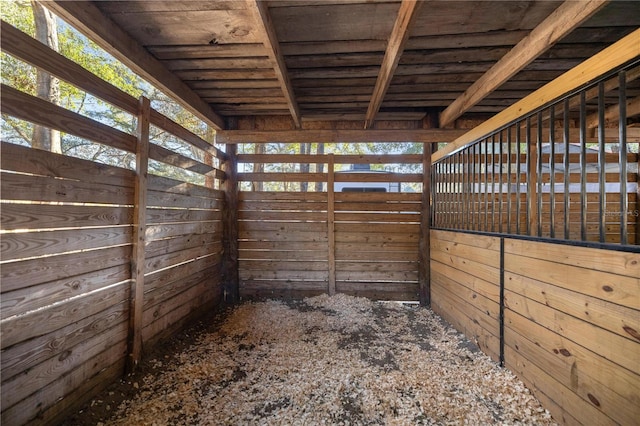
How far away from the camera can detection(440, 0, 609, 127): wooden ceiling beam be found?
1520 millimetres

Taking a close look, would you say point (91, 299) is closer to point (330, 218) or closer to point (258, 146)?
point (330, 218)

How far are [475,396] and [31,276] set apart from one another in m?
2.54

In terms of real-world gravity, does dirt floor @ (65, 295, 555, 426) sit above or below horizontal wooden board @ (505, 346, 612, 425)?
below

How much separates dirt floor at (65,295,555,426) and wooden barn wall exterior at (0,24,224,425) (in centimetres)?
26

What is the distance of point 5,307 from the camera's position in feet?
3.88

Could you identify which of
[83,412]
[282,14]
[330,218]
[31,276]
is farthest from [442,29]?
[83,412]

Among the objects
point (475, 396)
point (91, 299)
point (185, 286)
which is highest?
point (91, 299)

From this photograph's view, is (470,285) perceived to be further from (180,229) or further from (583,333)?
(180,229)

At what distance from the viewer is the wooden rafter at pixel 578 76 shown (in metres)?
1.17

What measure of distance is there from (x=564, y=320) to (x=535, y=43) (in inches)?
68.8

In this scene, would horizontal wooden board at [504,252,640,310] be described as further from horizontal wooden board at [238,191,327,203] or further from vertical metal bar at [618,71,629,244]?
horizontal wooden board at [238,191,327,203]

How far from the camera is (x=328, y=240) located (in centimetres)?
365

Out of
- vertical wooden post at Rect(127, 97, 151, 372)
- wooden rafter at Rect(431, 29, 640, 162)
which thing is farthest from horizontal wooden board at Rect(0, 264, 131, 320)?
wooden rafter at Rect(431, 29, 640, 162)

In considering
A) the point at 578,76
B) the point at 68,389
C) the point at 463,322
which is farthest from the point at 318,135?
the point at 68,389
